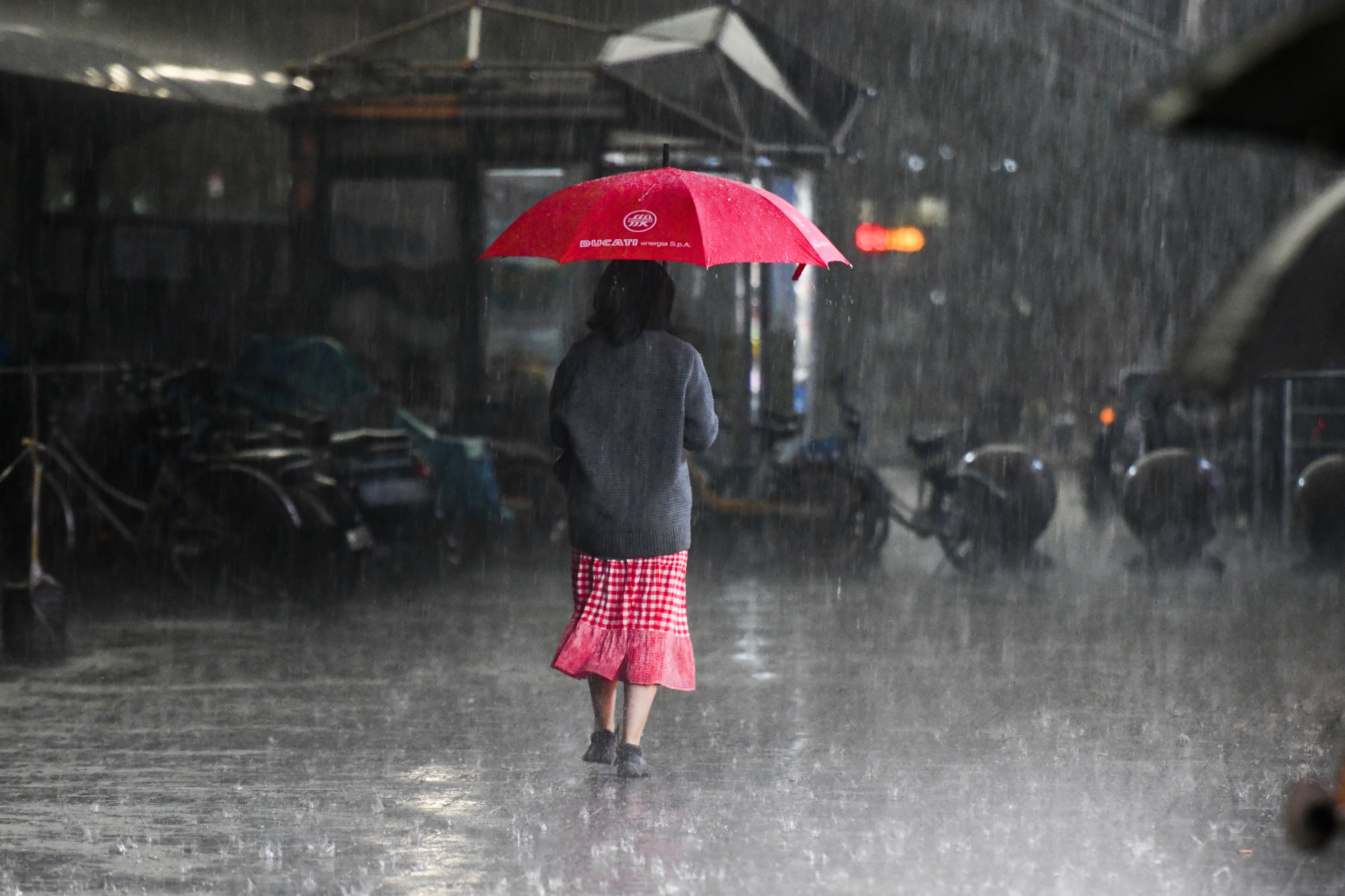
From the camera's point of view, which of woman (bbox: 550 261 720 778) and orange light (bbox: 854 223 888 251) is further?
orange light (bbox: 854 223 888 251)

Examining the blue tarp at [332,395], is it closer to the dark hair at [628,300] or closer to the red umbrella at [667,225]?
the red umbrella at [667,225]

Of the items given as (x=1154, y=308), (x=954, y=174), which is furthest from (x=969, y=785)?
(x=954, y=174)

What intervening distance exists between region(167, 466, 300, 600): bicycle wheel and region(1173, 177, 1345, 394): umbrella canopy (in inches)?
314

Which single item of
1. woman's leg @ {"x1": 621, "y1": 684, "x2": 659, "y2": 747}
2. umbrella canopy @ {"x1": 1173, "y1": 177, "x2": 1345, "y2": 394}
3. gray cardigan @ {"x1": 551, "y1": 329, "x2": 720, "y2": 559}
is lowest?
woman's leg @ {"x1": 621, "y1": 684, "x2": 659, "y2": 747}

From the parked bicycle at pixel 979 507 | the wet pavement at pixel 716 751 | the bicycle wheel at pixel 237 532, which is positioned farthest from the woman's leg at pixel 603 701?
the parked bicycle at pixel 979 507

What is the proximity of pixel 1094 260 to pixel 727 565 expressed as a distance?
12.7 m

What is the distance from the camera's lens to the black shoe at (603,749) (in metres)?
5.60

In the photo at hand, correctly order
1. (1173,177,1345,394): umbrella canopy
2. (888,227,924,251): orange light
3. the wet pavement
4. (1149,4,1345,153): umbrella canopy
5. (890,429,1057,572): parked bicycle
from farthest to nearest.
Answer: (888,227,924,251): orange light → (890,429,1057,572): parked bicycle → the wet pavement → (1173,177,1345,394): umbrella canopy → (1149,4,1345,153): umbrella canopy

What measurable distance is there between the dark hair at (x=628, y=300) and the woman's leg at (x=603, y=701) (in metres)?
1.21

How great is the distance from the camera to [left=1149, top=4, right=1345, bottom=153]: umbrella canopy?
168 cm

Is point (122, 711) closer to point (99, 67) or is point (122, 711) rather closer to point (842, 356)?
point (99, 67)

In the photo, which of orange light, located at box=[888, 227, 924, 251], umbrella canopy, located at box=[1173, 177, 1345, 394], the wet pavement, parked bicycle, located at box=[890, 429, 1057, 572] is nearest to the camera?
umbrella canopy, located at box=[1173, 177, 1345, 394]

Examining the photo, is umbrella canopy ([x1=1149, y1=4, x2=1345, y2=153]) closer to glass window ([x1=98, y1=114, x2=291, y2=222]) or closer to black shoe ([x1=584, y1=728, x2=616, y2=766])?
black shoe ([x1=584, y1=728, x2=616, y2=766])

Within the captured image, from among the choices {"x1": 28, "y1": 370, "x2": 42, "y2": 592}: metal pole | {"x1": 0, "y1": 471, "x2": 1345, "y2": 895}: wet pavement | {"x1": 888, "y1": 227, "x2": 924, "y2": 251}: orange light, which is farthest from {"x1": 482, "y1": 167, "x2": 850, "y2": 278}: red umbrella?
{"x1": 888, "y1": 227, "x2": 924, "y2": 251}: orange light
